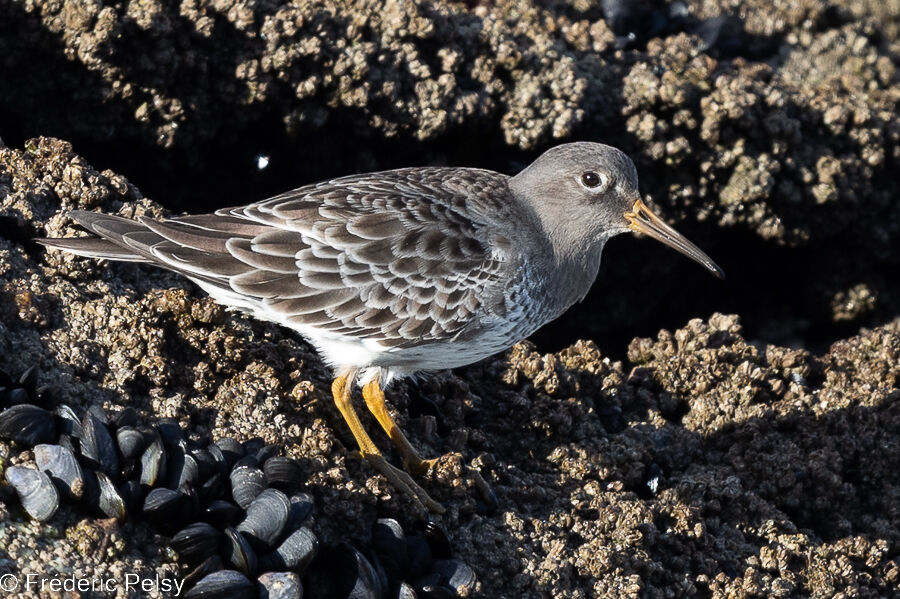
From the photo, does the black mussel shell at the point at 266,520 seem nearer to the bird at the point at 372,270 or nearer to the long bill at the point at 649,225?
the bird at the point at 372,270

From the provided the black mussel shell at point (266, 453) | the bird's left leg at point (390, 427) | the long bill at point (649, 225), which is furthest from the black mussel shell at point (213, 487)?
the long bill at point (649, 225)

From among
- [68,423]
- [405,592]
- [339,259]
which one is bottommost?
[405,592]

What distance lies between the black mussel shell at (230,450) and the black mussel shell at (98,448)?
1.54 feet

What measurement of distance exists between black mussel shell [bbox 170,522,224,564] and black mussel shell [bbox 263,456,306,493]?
0.41 meters

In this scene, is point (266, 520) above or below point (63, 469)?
below

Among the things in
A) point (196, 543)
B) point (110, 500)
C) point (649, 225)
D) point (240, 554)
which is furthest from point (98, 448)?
point (649, 225)

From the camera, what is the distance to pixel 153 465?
439 centimetres

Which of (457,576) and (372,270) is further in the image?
(372,270)

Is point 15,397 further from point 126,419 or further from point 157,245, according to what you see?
point 157,245

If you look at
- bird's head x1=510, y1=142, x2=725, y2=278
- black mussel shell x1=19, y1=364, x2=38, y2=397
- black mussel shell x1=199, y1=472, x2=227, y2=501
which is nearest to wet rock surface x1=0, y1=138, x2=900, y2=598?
black mussel shell x1=19, y1=364, x2=38, y2=397

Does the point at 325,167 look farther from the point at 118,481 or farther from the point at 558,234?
the point at 118,481

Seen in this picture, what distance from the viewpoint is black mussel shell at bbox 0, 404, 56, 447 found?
435 centimetres

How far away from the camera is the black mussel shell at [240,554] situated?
166 inches

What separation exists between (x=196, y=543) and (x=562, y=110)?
4305 mm
